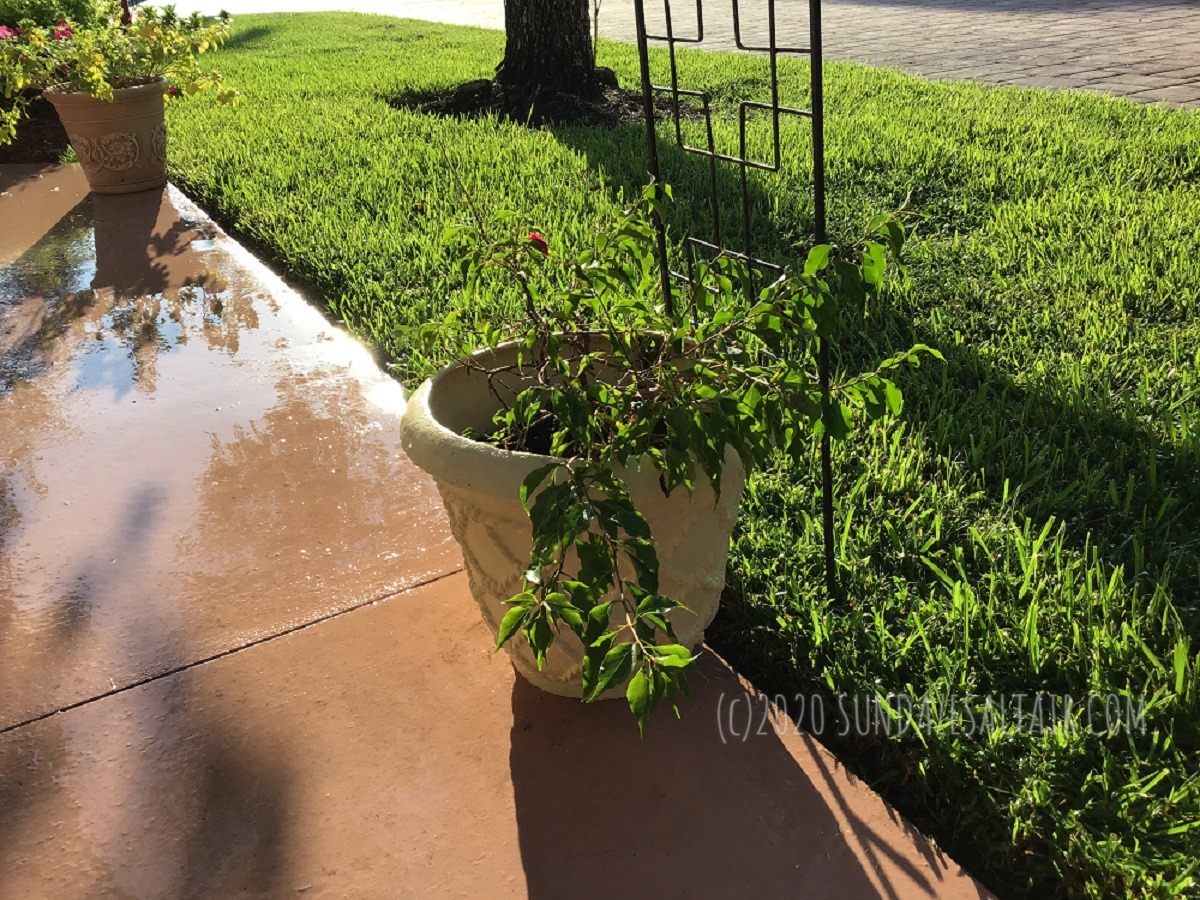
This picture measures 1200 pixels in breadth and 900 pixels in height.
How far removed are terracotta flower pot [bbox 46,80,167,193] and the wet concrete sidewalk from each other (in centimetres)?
303

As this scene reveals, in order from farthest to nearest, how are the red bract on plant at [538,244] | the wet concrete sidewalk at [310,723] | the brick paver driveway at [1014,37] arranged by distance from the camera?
the brick paver driveway at [1014,37] → the red bract on plant at [538,244] → the wet concrete sidewalk at [310,723]

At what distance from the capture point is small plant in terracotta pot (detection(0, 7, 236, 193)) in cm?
567

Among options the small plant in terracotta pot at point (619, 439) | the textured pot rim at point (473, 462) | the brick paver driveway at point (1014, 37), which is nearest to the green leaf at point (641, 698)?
the small plant in terracotta pot at point (619, 439)

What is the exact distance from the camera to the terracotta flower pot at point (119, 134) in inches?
224

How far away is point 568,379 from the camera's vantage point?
71.6 inches

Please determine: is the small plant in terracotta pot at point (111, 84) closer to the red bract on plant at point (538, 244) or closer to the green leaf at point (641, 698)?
the red bract on plant at point (538, 244)

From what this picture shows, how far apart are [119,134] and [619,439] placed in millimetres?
5256

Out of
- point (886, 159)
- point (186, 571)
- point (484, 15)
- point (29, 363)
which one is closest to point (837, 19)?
point (484, 15)

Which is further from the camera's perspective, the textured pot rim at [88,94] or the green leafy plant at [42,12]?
the green leafy plant at [42,12]

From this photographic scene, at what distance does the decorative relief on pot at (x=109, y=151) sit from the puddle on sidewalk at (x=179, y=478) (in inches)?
56.6

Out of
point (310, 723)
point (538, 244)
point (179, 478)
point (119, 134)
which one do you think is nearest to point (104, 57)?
point (119, 134)

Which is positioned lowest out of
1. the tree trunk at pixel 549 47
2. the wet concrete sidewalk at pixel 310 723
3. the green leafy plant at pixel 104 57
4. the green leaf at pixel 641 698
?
the wet concrete sidewalk at pixel 310 723

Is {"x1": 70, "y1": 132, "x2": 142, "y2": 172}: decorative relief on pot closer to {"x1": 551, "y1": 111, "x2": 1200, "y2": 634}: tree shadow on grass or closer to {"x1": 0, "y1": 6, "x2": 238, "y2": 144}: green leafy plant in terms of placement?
{"x1": 0, "y1": 6, "x2": 238, "y2": 144}: green leafy plant

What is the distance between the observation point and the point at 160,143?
6.01 m
